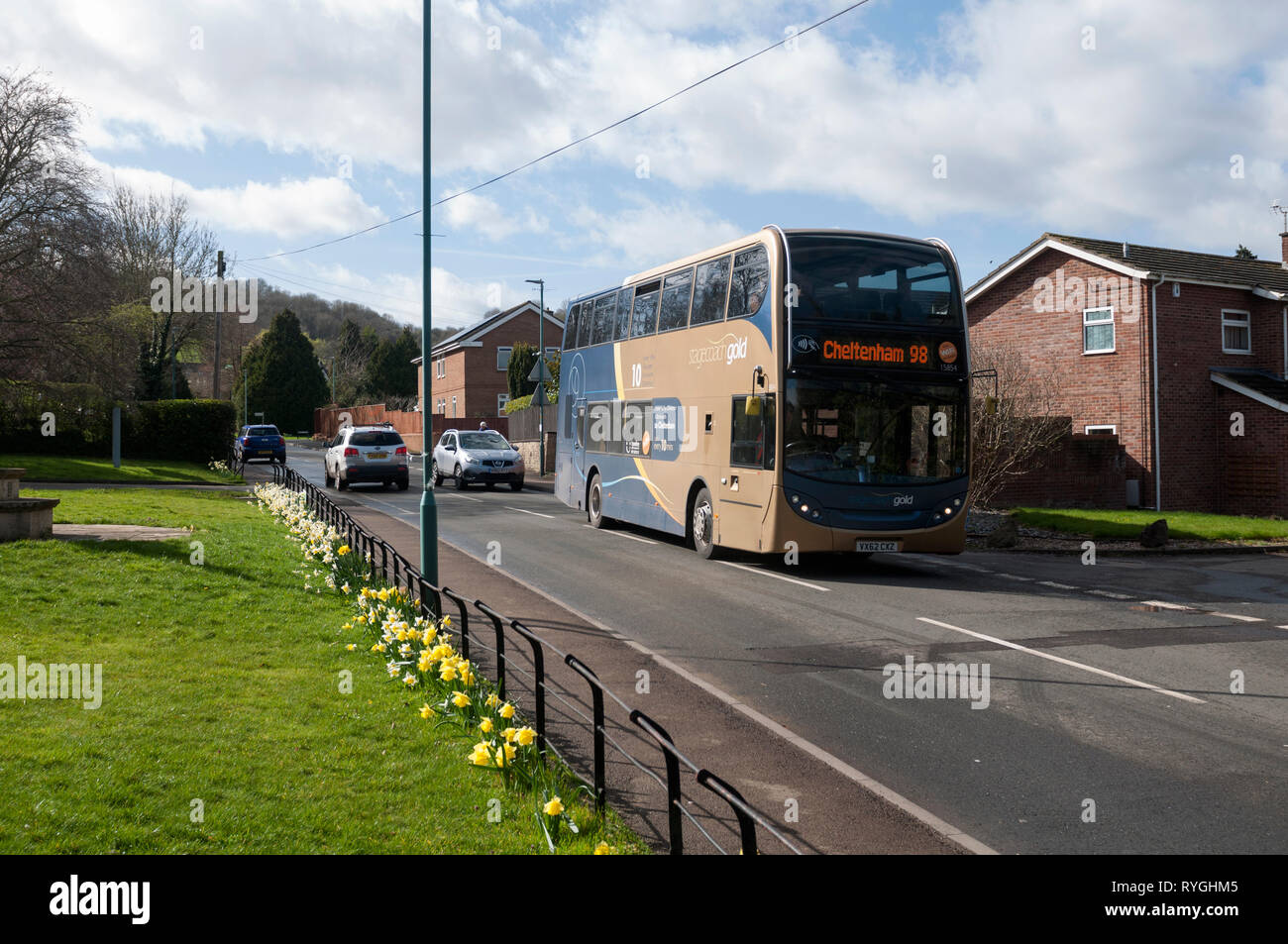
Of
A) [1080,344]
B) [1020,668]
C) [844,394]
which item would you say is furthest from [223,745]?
[1080,344]

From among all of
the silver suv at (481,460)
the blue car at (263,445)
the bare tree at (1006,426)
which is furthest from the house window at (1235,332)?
the blue car at (263,445)

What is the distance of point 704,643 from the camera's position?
9.37 metres

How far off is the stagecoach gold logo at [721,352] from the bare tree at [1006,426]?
291 inches

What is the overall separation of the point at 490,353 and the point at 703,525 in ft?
187

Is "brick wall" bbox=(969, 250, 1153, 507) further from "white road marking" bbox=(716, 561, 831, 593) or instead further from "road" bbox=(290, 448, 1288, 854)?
"white road marking" bbox=(716, 561, 831, 593)

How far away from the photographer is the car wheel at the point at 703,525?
50.5ft

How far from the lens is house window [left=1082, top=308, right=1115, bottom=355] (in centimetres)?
2759

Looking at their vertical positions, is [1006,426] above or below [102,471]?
above

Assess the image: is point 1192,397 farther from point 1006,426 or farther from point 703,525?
point 703,525

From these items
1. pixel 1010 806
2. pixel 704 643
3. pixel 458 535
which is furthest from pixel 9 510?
pixel 1010 806

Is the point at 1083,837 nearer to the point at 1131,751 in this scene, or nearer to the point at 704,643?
the point at 1131,751

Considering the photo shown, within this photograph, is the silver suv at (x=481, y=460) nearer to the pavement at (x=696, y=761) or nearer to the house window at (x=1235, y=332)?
the house window at (x=1235, y=332)

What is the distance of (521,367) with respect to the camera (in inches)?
2534

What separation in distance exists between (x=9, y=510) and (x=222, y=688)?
7.72 metres
